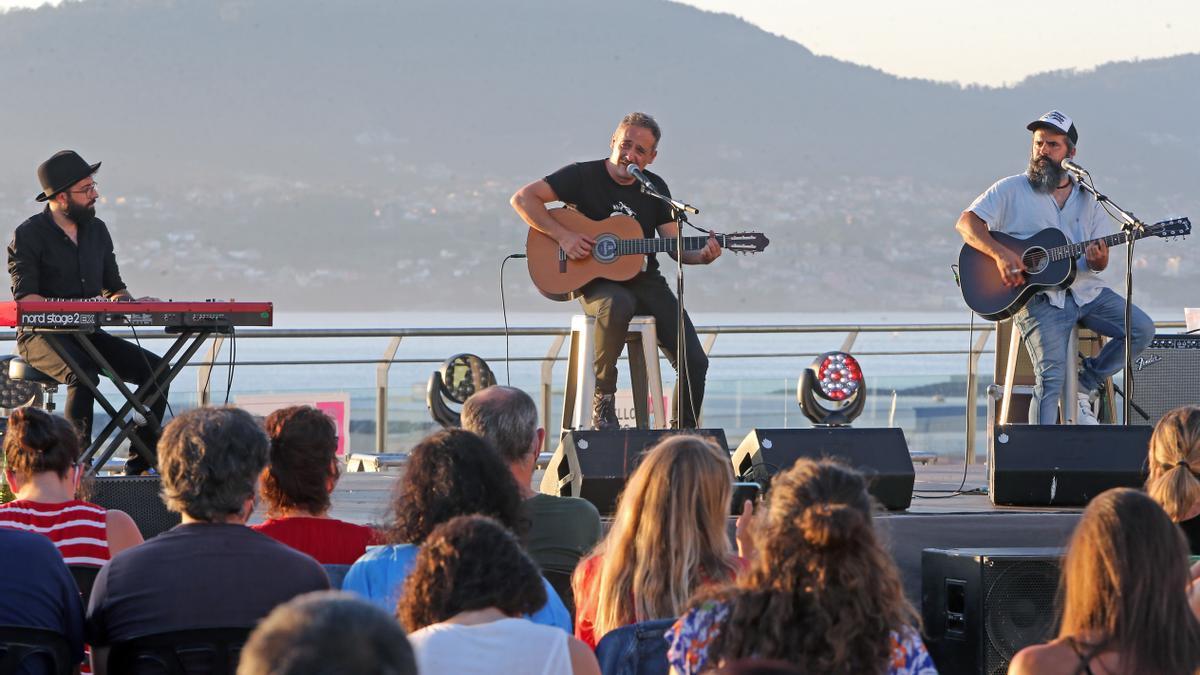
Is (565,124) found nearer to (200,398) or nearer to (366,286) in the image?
(366,286)

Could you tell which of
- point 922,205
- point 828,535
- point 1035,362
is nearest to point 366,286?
point 922,205

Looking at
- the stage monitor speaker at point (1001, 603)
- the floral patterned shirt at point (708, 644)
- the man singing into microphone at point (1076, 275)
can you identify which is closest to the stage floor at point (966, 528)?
the stage monitor speaker at point (1001, 603)

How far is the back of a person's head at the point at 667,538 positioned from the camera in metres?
2.76

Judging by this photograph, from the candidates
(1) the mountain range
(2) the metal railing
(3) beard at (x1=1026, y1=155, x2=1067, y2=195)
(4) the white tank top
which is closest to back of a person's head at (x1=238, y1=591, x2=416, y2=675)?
(4) the white tank top

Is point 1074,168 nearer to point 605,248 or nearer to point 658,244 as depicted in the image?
point 658,244

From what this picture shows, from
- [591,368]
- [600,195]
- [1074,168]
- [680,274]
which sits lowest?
[591,368]

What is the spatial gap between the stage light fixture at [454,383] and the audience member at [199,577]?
487cm

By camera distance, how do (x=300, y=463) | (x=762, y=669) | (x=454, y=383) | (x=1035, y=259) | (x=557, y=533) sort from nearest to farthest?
(x=762, y=669) < (x=300, y=463) < (x=557, y=533) < (x=1035, y=259) < (x=454, y=383)

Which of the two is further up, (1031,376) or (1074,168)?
(1074,168)

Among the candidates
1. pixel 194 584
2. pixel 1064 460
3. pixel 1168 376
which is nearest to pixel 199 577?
pixel 194 584

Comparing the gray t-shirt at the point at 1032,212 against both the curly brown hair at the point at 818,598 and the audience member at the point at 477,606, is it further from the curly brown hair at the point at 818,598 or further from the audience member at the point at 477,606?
the audience member at the point at 477,606

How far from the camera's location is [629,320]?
20.6ft

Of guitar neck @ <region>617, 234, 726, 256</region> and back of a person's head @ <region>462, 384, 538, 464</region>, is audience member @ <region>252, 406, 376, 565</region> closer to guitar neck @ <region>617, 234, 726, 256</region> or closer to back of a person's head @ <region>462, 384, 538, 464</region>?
back of a person's head @ <region>462, 384, 538, 464</region>

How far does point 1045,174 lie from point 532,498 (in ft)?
12.5
